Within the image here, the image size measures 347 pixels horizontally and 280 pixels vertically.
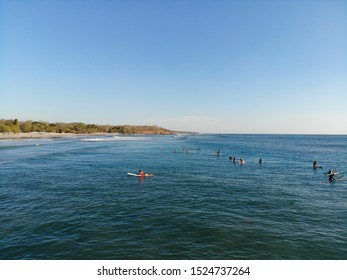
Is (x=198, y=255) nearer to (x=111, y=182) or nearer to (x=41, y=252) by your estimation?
(x=41, y=252)

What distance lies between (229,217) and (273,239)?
15.1 feet

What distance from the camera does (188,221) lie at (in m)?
19.1

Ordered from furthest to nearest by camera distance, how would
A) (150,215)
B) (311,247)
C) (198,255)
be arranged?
(150,215), (311,247), (198,255)

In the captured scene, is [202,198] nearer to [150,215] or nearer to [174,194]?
[174,194]

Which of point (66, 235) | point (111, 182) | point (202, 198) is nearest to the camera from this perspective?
point (66, 235)

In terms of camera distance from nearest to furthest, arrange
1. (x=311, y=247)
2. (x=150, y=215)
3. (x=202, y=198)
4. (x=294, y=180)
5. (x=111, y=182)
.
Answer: (x=311, y=247)
(x=150, y=215)
(x=202, y=198)
(x=111, y=182)
(x=294, y=180)

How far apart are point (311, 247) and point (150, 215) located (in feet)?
41.7

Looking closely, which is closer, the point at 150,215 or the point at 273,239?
the point at 273,239

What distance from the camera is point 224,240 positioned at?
15906 millimetres

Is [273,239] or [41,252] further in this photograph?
[273,239]
